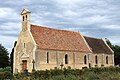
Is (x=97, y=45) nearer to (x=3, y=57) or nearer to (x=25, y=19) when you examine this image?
(x=25, y=19)

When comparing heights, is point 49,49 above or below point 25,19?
below

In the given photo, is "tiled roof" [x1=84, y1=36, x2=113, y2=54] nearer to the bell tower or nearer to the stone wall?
the stone wall

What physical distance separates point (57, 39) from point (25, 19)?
7280 millimetres

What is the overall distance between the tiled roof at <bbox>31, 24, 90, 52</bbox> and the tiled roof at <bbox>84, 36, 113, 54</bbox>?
2349 mm

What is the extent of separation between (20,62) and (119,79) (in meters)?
28.7

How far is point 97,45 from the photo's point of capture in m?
56.0

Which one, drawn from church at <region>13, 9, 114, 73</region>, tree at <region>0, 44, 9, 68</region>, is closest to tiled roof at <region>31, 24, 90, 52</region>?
church at <region>13, 9, 114, 73</region>

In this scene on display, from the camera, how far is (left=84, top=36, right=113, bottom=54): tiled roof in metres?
53.5

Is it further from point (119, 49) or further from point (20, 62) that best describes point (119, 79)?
point (119, 49)

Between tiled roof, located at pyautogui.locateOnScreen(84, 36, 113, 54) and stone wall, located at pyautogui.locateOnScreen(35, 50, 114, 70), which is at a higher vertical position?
tiled roof, located at pyautogui.locateOnScreen(84, 36, 113, 54)

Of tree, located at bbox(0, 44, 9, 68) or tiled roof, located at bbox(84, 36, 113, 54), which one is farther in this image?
tree, located at bbox(0, 44, 9, 68)

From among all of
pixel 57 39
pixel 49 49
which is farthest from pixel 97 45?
pixel 49 49

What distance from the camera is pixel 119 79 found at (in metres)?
18.5

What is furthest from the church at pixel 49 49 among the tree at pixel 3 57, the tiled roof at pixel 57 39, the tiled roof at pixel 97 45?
the tree at pixel 3 57
